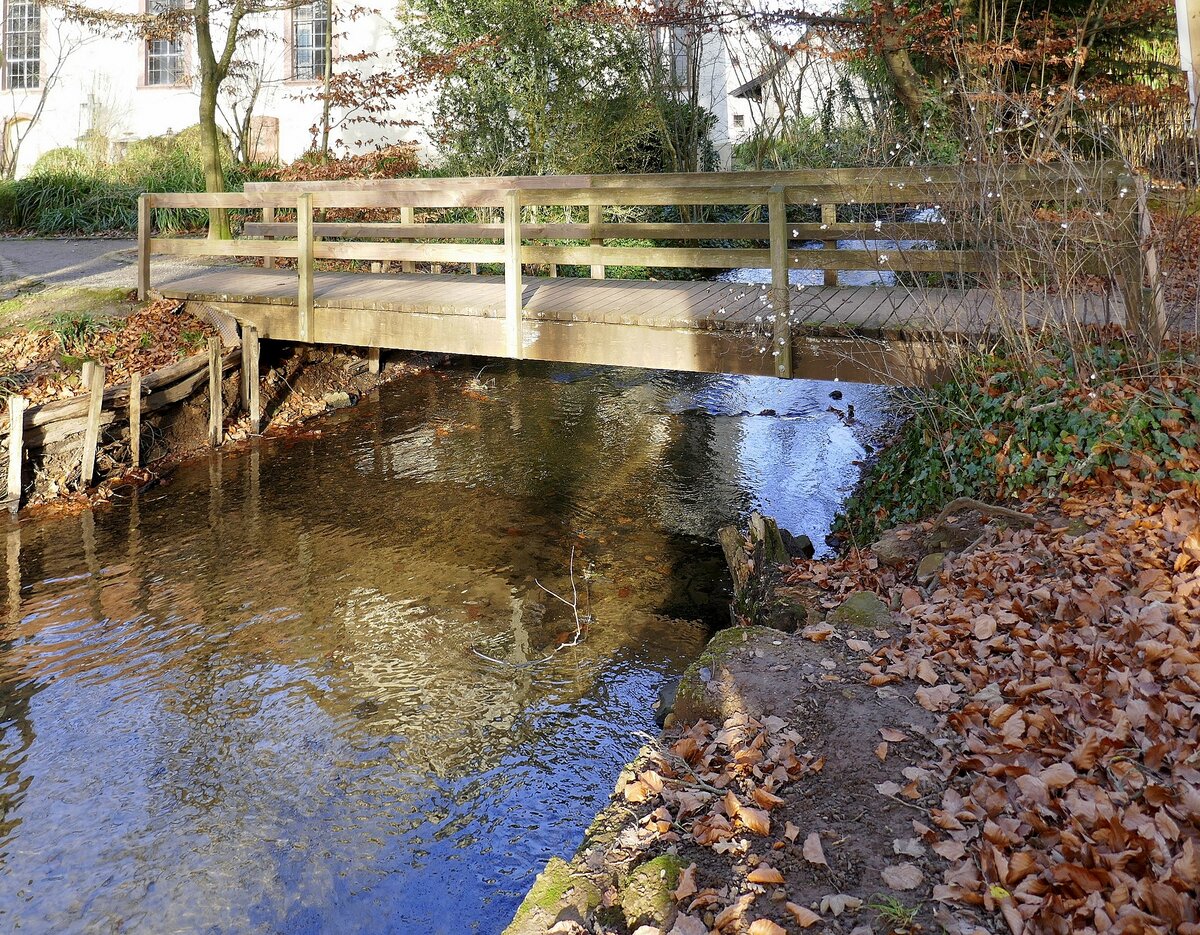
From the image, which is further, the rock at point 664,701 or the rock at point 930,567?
the rock at point 930,567

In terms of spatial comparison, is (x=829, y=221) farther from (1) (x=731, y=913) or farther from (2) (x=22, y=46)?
(2) (x=22, y=46)

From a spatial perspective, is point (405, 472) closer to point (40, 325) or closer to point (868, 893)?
point (40, 325)

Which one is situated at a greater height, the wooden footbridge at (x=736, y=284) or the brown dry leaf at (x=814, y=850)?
the wooden footbridge at (x=736, y=284)

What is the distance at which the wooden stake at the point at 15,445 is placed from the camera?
9.27 metres

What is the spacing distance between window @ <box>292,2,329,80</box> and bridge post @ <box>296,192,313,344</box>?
14.0m

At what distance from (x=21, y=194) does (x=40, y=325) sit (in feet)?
33.2

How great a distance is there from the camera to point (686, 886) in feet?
12.2

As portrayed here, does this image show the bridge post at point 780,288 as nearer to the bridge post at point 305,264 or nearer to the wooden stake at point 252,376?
the bridge post at point 305,264

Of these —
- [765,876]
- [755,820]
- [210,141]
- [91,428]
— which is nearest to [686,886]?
[765,876]

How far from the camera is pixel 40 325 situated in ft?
37.3

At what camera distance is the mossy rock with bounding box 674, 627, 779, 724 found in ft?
16.5

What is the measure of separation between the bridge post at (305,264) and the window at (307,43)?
45.9 ft

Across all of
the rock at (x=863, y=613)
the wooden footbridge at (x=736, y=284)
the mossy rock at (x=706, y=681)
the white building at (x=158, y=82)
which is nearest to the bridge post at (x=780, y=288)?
the wooden footbridge at (x=736, y=284)

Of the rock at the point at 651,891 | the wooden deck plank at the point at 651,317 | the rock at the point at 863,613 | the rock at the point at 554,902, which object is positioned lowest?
the rock at the point at 554,902
